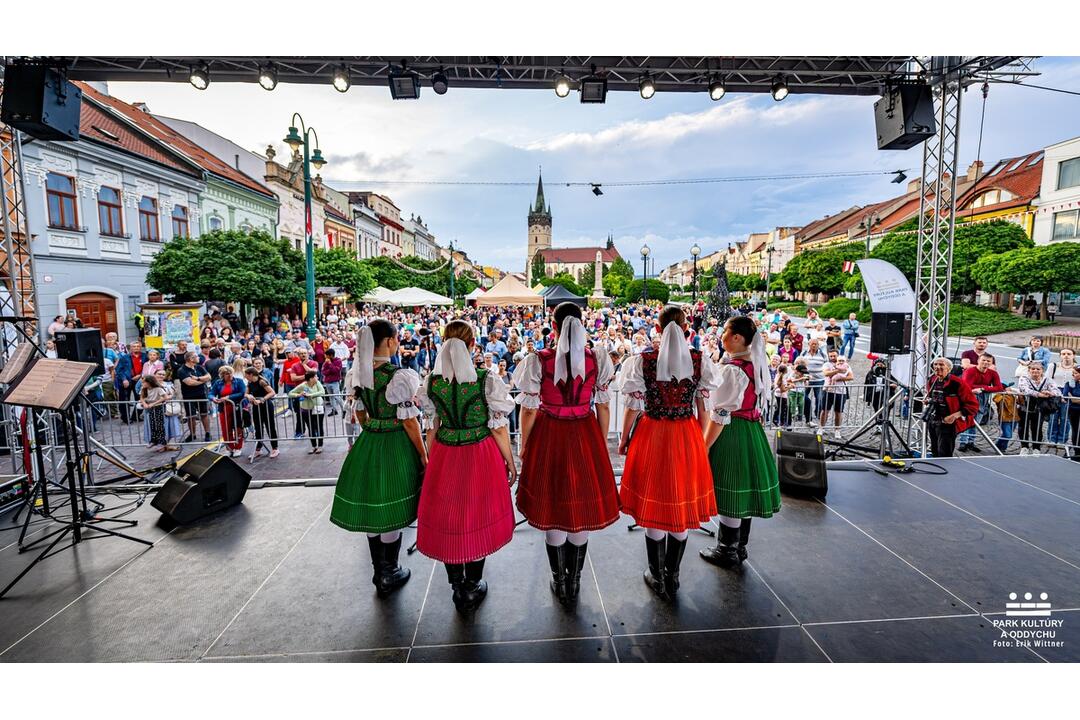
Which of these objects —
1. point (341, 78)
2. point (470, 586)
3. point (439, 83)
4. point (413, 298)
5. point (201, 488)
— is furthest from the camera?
point (413, 298)

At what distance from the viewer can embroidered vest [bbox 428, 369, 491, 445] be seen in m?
3.07

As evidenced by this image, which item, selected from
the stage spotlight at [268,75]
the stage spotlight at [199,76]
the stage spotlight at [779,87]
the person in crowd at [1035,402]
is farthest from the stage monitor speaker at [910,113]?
the stage spotlight at [199,76]

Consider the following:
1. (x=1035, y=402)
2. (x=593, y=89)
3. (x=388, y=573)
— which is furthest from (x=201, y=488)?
(x=1035, y=402)

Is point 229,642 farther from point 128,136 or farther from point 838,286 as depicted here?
point 838,286

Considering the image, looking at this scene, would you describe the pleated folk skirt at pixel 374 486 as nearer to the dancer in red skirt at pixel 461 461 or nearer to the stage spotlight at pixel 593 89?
the dancer in red skirt at pixel 461 461

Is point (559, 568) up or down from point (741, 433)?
down

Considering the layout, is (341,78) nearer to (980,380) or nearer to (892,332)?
(892,332)

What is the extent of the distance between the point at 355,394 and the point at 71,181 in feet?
62.3

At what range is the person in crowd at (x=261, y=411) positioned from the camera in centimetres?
769

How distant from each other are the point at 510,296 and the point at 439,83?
10696mm

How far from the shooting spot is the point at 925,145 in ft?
20.8

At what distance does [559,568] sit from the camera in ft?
11.4

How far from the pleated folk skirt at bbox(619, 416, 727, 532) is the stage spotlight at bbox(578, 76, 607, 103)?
4.41m

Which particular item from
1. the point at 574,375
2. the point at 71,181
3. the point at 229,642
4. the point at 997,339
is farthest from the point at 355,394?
the point at 997,339
